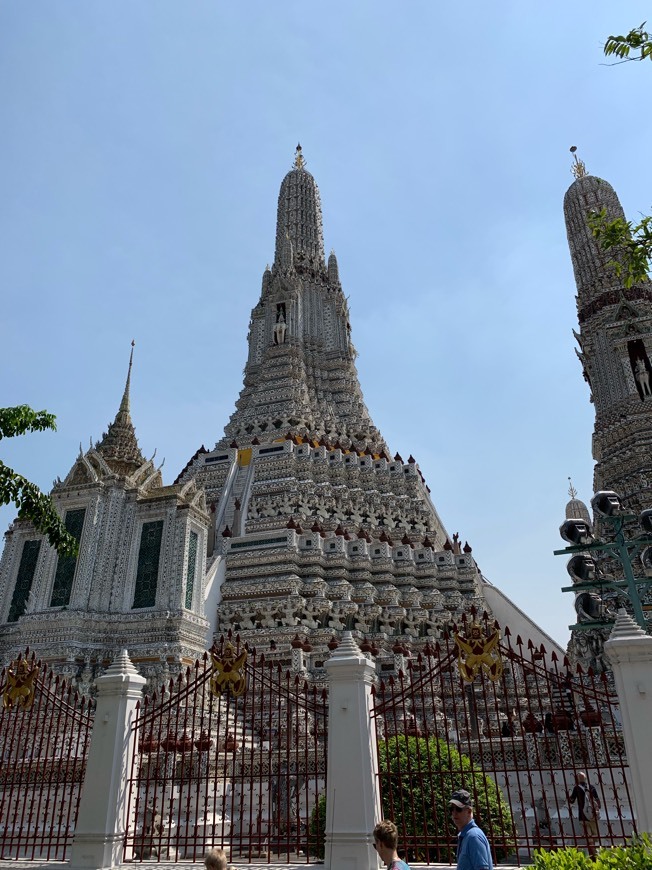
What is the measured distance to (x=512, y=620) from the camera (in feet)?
101

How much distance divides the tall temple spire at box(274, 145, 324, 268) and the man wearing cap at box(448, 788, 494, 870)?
50643 mm

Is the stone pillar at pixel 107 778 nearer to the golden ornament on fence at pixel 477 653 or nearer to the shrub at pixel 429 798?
the shrub at pixel 429 798

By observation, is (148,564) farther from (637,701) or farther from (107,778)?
(637,701)

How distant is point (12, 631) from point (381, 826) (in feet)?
66.3

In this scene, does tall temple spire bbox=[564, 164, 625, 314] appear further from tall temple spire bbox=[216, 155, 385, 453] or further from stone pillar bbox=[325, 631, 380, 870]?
stone pillar bbox=[325, 631, 380, 870]

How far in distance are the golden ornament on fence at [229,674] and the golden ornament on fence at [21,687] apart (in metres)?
3.03

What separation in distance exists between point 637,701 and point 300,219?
53910mm

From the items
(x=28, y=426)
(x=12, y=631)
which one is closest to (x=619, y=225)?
(x=28, y=426)

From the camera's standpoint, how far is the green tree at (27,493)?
43.8 feet

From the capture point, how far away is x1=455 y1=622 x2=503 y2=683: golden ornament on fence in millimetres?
8898

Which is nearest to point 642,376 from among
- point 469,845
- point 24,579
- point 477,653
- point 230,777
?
point 24,579

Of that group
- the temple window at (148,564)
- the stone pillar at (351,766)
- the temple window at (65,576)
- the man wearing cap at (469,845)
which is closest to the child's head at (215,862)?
the man wearing cap at (469,845)

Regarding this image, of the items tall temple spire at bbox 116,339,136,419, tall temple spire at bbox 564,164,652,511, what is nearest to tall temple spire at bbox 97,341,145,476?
tall temple spire at bbox 116,339,136,419

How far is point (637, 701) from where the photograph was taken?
296 inches
